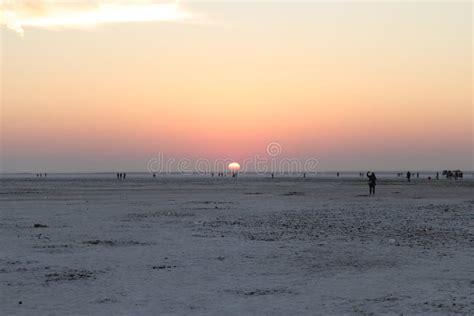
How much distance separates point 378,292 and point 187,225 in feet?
46.0

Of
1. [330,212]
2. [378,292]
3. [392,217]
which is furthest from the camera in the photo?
[330,212]

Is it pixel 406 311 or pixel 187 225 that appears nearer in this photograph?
pixel 406 311

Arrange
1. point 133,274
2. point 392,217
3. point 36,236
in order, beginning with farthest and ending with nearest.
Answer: point 392,217, point 36,236, point 133,274

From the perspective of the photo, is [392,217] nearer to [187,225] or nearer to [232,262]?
[187,225]

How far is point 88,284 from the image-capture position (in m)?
12.9

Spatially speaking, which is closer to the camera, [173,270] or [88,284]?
[88,284]

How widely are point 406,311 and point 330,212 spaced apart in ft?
68.1

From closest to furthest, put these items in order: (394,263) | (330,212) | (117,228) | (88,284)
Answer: (88,284) < (394,263) < (117,228) < (330,212)

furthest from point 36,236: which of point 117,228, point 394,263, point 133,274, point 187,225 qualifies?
point 394,263

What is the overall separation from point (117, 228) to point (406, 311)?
15920 millimetres

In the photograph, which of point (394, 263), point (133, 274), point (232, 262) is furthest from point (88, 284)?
point (394, 263)

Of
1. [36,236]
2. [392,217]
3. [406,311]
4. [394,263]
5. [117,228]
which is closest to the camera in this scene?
[406,311]

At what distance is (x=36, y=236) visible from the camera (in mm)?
21062

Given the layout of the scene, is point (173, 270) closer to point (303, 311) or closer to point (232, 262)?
point (232, 262)
